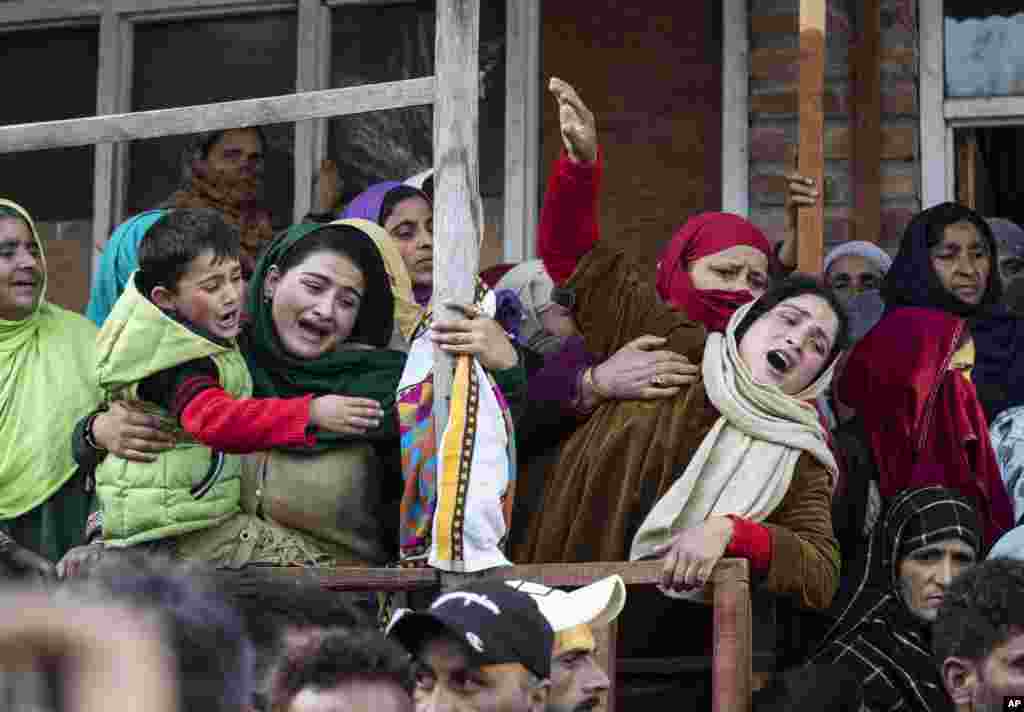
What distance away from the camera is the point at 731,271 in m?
4.91

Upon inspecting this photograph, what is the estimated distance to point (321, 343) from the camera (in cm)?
439

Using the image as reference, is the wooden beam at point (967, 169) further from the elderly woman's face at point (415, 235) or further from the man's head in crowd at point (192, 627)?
the man's head in crowd at point (192, 627)

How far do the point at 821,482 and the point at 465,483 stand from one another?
3.11ft

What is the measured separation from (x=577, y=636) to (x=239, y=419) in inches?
39.6

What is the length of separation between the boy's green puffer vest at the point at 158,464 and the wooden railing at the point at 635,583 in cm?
31

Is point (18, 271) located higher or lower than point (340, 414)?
higher

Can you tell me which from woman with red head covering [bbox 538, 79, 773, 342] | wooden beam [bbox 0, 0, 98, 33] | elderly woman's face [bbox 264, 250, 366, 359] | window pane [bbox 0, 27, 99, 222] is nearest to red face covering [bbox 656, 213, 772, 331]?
woman with red head covering [bbox 538, 79, 773, 342]

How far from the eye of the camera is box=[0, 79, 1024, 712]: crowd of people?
4000 millimetres

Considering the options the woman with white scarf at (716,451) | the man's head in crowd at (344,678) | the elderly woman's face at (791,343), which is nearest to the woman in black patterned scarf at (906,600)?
the woman with white scarf at (716,451)

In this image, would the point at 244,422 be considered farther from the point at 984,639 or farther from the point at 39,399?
the point at 984,639

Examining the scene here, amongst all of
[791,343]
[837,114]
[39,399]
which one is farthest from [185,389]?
[837,114]

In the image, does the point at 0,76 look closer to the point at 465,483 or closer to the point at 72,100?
the point at 72,100

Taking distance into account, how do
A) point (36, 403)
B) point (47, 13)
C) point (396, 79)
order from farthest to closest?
1. point (47, 13)
2. point (396, 79)
3. point (36, 403)

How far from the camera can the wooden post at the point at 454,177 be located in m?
4.04
